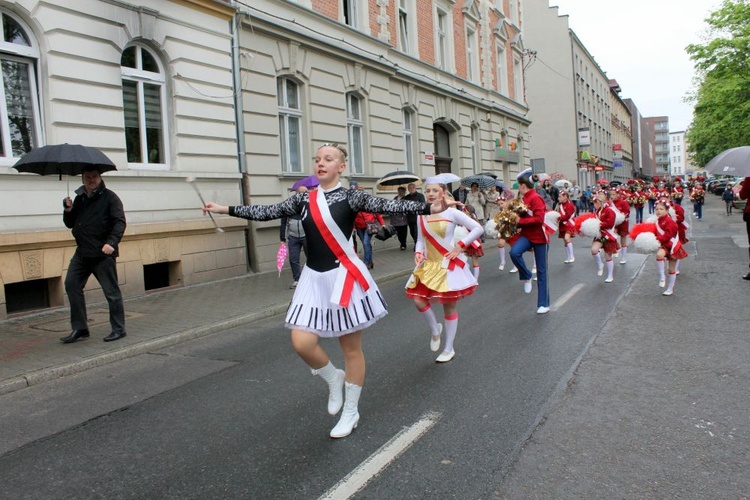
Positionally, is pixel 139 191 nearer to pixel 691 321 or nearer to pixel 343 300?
pixel 343 300

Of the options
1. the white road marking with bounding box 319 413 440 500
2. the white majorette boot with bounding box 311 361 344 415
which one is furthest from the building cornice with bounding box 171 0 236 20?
the white road marking with bounding box 319 413 440 500

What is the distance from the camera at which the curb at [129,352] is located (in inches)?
227

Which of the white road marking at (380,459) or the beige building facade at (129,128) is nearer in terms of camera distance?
the white road marking at (380,459)

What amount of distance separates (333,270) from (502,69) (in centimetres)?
2948

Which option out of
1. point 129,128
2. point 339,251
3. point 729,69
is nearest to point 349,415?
point 339,251

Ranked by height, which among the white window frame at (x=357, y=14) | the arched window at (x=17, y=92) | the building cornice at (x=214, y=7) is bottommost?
the arched window at (x=17, y=92)

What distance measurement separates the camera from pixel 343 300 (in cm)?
394

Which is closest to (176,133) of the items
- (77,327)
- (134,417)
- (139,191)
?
(139,191)

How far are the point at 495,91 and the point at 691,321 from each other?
76.7 ft

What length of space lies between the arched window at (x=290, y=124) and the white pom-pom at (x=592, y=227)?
286 inches

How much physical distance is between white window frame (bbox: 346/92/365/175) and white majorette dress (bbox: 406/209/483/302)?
11680 millimetres

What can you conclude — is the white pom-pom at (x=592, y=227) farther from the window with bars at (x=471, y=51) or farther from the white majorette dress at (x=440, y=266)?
the window with bars at (x=471, y=51)

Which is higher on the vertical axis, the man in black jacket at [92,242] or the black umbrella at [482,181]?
the black umbrella at [482,181]

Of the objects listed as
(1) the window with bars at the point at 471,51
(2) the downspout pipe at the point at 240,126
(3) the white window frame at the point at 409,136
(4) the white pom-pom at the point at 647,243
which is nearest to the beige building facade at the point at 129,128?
(2) the downspout pipe at the point at 240,126
